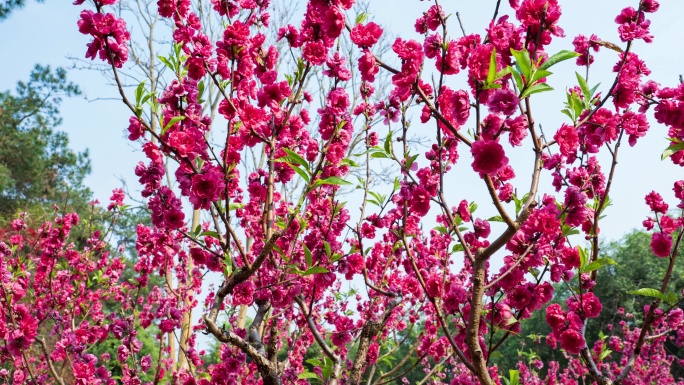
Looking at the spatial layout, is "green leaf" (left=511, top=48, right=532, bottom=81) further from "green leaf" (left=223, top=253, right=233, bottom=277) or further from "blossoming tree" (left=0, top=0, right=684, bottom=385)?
"green leaf" (left=223, top=253, right=233, bottom=277)

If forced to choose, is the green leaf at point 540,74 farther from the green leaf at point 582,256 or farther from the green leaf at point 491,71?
the green leaf at point 582,256

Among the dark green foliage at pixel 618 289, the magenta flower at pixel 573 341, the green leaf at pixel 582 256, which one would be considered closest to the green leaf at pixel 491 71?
the green leaf at pixel 582 256

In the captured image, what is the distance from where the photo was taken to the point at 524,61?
5.81 ft

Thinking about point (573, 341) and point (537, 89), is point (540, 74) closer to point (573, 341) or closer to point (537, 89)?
point (537, 89)

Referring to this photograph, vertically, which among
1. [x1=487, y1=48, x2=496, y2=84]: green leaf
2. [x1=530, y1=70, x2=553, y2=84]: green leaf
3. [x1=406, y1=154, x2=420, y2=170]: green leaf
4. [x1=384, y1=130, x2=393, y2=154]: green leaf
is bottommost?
[x1=530, y1=70, x2=553, y2=84]: green leaf

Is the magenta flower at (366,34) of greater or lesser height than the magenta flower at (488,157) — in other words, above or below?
above

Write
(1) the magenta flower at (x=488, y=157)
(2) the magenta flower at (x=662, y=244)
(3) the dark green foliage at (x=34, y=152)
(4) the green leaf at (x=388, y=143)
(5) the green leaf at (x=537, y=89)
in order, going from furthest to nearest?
1. (3) the dark green foliage at (x=34, y=152)
2. (2) the magenta flower at (x=662, y=244)
3. (4) the green leaf at (x=388, y=143)
4. (1) the magenta flower at (x=488, y=157)
5. (5) the green leaf at (x=537, y=89)

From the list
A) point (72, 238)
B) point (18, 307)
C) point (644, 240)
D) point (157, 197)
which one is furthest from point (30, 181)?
point (644, 240)

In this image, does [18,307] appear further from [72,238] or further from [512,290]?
[72,238]

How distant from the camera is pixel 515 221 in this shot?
1.94m

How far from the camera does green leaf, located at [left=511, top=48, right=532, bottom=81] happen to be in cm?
176

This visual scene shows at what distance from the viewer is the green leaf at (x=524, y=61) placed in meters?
1.76

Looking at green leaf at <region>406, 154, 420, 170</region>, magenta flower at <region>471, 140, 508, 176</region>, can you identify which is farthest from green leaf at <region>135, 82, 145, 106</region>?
magenta flower at <region>471, 140, 508, 176</region>

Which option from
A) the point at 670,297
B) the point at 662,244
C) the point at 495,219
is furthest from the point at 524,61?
the point at 662,244
